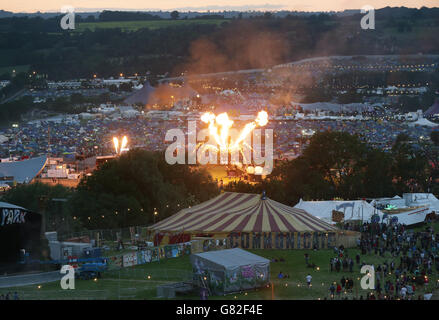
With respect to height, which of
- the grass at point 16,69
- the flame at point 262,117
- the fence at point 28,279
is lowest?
the fence at point 28,279

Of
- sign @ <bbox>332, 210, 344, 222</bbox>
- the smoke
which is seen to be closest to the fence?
sign @ <bbox>332, 210, 344, 222</bbox>

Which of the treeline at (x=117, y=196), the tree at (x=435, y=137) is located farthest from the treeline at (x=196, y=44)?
the treeline at (x=117, y=196)

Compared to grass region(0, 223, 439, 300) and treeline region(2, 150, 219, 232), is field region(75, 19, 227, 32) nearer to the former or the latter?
treeline region(2, 150, 219, 232)

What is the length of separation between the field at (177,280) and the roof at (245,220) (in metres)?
1.37

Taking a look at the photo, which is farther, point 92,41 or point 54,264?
point 92,41

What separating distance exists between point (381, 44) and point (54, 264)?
137072mm

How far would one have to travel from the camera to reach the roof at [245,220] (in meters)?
21.8

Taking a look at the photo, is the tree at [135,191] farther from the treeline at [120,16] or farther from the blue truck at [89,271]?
the treeline at [120,16]

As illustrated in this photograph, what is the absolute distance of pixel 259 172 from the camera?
37.9 m

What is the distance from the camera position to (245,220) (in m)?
22.3

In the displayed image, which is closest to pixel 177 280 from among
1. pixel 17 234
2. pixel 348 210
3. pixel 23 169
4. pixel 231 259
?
pixel 231 259

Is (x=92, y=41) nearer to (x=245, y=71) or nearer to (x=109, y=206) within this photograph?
(x=245, y=71)

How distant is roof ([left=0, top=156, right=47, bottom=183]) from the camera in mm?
38375
